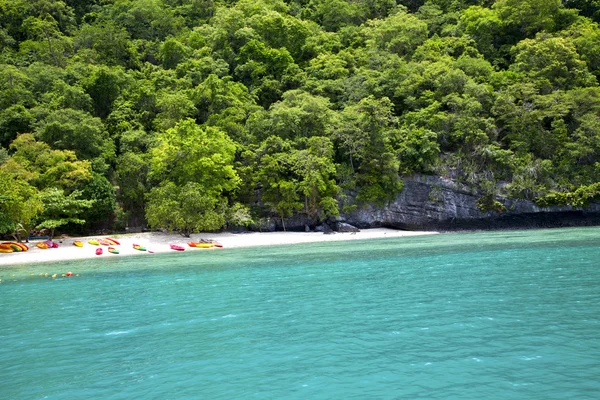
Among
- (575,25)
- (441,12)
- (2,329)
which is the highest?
(441,12)

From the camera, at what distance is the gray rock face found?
40.9 meters

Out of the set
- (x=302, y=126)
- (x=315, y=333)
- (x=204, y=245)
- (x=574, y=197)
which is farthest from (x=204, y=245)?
(x=574, y=197)

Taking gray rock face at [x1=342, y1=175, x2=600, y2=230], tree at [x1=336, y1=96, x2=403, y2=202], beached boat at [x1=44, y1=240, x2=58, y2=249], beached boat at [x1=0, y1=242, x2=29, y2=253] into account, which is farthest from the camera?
gray rock face at [x1=342, y1=175, x2=600, y2=230]

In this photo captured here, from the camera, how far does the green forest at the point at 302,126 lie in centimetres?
3825

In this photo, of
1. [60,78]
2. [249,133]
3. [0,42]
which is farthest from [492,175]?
[0,42]

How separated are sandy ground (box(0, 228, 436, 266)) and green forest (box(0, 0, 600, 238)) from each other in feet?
4.15

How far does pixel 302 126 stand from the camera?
143 ft

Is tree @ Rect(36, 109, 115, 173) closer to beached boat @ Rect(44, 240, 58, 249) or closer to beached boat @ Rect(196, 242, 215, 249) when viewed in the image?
beached boat @ Rect(44, 240, 58, 249)

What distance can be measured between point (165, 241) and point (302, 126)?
53.2ft

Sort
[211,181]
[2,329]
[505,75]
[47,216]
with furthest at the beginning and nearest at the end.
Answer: [505,75] < [211,181] < [47,216] < [2,329]

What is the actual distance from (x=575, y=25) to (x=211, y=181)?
43.4 m

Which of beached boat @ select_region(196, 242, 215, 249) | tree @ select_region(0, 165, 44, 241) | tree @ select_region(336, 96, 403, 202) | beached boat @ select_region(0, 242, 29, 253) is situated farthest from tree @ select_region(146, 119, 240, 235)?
tree @ select_region(336, 96, 403, 202)

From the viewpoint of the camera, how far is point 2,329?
11.9 meters

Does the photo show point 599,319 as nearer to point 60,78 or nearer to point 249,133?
point 249,133
